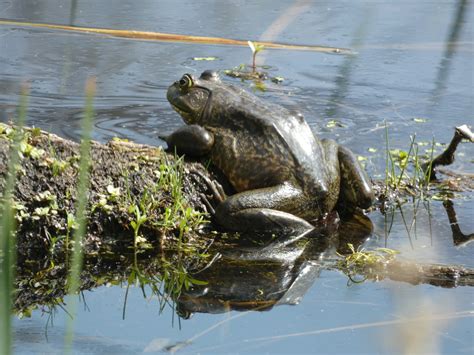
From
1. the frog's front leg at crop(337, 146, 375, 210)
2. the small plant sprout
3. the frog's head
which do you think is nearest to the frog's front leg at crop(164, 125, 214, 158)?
the frog's head

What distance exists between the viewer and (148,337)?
4352mm

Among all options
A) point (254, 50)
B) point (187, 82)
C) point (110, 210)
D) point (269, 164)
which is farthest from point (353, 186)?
point (254, 50)

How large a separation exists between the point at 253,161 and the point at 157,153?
674 millimetres

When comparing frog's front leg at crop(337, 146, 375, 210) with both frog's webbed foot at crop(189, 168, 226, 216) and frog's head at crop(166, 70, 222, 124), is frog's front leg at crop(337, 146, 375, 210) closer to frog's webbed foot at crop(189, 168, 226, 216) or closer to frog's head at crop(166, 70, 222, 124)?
frog's webbed foot at crop(189, 168, 226, 216)

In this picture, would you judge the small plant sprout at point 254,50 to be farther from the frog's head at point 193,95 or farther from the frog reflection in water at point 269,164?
the frog reflection in water at point 269,164

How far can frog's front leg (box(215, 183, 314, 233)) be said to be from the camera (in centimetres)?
611

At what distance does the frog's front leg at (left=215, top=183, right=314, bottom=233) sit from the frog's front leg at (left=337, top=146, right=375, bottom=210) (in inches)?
19.6

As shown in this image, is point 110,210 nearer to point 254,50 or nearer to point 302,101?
point 302,101

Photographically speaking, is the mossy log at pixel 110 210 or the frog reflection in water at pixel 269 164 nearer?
the mossy log at pixel 110 210

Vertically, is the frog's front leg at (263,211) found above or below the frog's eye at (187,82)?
below

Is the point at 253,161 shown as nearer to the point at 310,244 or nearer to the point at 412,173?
the point at 310,244

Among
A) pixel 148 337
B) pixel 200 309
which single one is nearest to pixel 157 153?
pixel 200 309

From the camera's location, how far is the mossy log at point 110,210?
542 centimetres

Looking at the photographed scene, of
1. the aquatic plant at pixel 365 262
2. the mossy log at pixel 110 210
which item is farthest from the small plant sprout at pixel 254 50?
the aquatic plant at pixel 365 262
